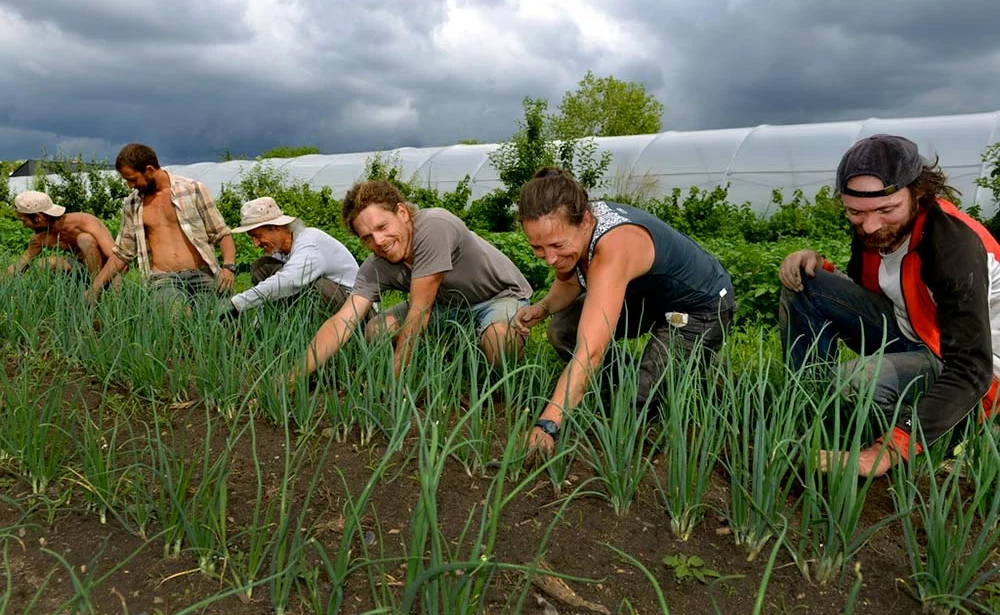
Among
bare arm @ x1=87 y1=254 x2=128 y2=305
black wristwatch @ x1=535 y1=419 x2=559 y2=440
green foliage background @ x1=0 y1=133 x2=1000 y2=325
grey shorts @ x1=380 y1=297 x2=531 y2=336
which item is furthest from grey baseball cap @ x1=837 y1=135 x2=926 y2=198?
bare arm @ x1=87 y1=254 x2=128 y2=305

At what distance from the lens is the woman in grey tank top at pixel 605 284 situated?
215cm

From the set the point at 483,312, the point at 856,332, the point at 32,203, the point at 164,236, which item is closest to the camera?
the point at 856,332

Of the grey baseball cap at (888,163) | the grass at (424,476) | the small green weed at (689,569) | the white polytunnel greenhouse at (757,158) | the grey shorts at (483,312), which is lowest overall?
the small green weed at (689,569)

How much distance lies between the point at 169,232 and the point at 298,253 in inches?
50.8

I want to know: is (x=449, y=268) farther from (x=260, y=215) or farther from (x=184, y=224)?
(x=184, y=224)

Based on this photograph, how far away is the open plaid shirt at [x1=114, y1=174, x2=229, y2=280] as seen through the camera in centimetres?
456

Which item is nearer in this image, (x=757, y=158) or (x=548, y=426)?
(x=548, y=426)

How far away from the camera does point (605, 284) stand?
225cm

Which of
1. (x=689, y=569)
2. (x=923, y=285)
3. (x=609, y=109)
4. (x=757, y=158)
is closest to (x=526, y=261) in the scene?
(x=923, y=285)

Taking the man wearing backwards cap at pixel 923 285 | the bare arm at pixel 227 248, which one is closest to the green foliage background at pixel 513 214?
the bare arm at pixel 227 248

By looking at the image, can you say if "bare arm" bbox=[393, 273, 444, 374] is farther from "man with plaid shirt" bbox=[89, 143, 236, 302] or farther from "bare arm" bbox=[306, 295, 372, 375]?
"man with plaid shirt" bbox=[89, 143, 236, 302]

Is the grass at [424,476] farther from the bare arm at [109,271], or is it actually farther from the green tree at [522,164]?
the green tree at [522,164]

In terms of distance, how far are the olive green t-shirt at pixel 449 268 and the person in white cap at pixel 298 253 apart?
55 cm

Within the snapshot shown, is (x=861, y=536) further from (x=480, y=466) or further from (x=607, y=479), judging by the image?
(x=480, y=466)
